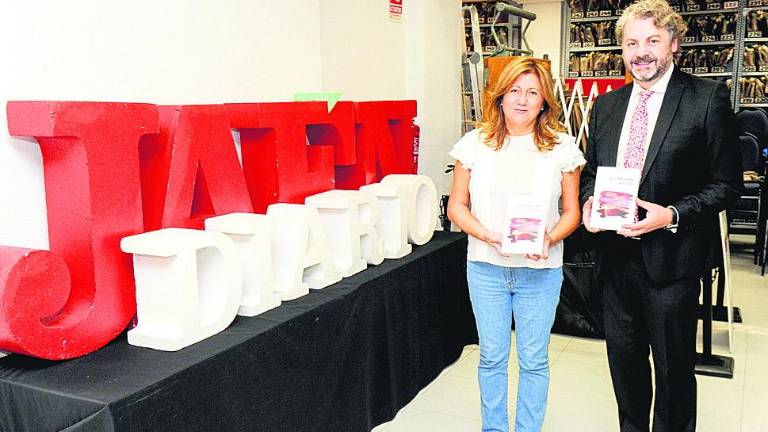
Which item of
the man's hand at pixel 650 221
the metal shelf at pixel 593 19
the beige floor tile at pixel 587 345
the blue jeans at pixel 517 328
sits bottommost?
the beige floor tile at pixel 587 345

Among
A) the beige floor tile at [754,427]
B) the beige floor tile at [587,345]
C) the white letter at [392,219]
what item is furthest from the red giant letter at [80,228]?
the beige floor tile at [587,345]

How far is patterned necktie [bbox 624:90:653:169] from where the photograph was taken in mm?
2320

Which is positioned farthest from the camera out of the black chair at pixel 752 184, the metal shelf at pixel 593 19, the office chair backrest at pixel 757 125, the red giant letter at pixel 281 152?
the metal shelf at pixel 593 19

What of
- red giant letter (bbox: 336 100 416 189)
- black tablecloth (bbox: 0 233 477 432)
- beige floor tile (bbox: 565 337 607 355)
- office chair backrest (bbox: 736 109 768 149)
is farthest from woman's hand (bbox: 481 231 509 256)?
office chair backrest (bbox: 736 109 768 149)

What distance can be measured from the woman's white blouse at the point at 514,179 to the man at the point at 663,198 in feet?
0.43

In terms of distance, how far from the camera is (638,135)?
2.33 metres

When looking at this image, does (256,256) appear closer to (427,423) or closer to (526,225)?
(526,225)

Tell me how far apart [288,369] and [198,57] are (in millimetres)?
1262

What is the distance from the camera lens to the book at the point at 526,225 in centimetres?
235

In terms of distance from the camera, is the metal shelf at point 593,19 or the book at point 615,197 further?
the metal shelf at point 593,19

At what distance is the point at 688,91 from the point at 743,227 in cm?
577

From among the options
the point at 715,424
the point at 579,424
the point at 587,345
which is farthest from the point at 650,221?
the point at 587,345

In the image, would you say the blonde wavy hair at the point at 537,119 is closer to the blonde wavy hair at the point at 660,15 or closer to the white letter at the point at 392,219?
the blonde wavy hair at the point at 660,15

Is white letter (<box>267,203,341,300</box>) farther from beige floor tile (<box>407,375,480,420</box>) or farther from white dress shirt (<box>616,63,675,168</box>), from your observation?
white dress shirt (<box>616,63,675,168</box>)
